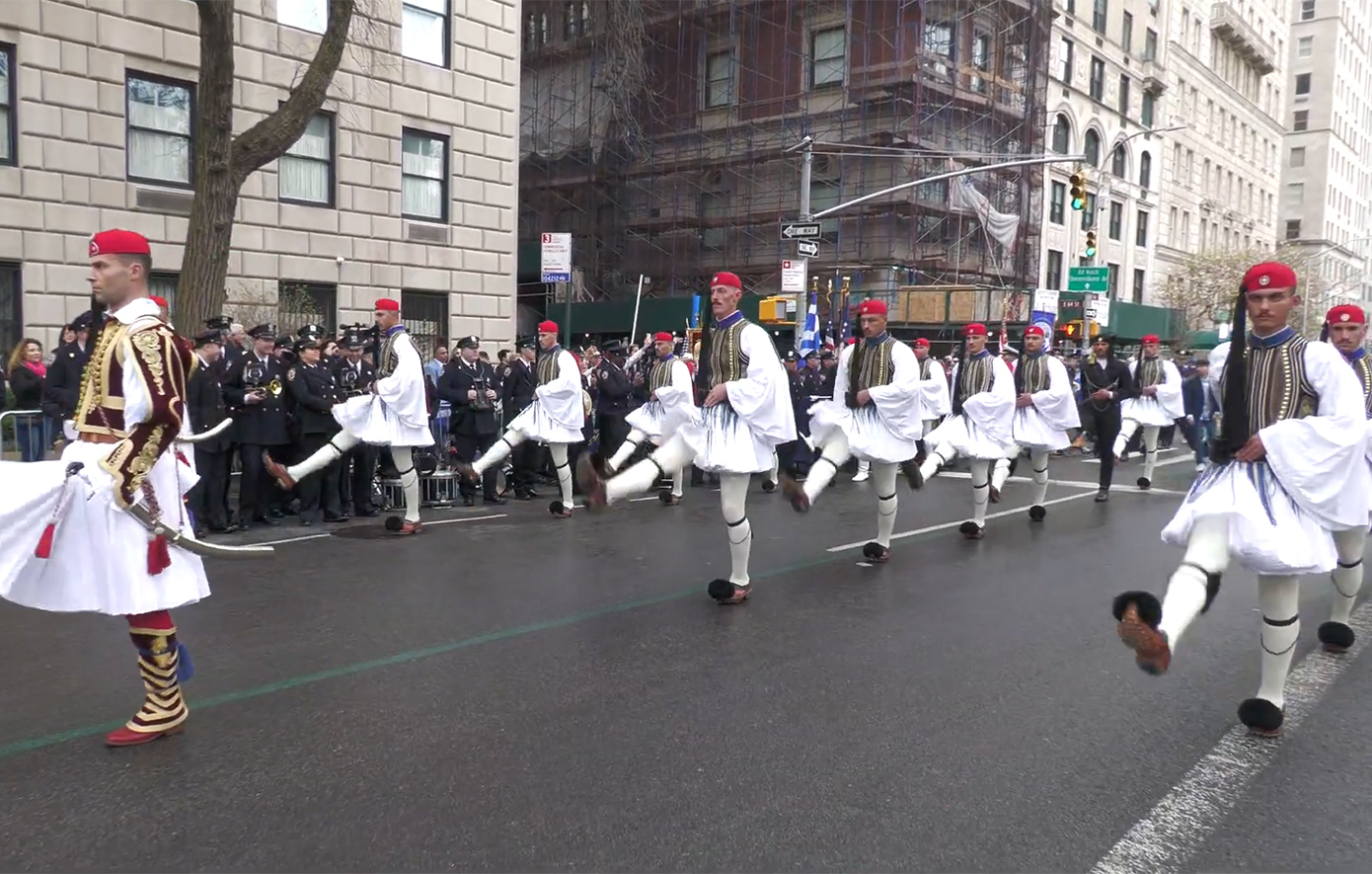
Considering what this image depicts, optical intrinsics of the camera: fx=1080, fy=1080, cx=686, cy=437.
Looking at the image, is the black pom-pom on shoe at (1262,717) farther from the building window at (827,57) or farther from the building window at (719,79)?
the building window at (719,79)

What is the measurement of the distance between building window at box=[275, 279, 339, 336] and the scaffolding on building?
15313 mm

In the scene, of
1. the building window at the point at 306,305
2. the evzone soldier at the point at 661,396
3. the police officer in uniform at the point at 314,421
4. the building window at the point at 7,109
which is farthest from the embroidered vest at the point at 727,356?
the building window at the point at 7,109

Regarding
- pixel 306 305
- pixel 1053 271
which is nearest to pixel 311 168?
pixel 306 305

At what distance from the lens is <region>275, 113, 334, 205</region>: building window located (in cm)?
1952

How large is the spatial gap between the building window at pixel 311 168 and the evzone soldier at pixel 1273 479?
58.3ft

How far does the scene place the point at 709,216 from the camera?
37.7 meters

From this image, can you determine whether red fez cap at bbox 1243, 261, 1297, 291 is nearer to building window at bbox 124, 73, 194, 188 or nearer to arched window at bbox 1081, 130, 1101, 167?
building window at bbox 124, 73, 194, 188

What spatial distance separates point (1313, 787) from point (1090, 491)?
11.0 metres

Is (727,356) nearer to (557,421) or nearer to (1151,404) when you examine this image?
(557,421)

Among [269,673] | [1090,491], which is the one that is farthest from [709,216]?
[269,673]

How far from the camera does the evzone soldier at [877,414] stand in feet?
30.5

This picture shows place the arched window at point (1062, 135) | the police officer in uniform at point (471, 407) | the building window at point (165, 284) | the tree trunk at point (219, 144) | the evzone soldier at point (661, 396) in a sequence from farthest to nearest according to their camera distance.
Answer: the arched window at point (1062, 135) → the building window at point (165, 284) → the tree trunk at point (219, 144) → the police officer in uniform at point (471, 407) → the evzone soldier at point (661, 396)

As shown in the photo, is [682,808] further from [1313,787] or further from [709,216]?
[709,216]

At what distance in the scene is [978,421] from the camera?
11.2 metres
